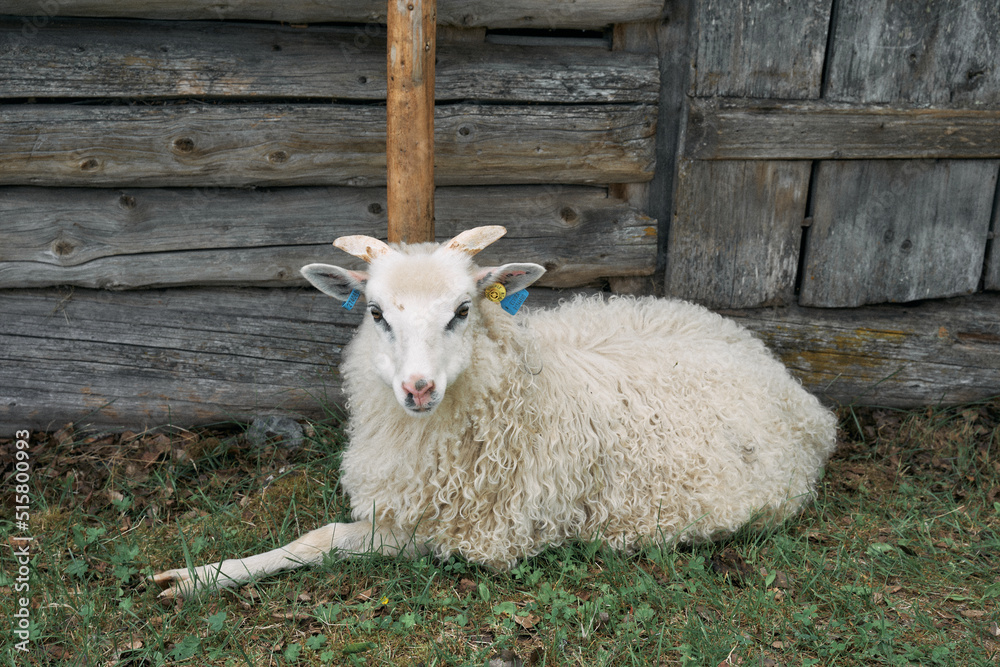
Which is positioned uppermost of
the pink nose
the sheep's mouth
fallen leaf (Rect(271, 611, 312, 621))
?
the pink nose

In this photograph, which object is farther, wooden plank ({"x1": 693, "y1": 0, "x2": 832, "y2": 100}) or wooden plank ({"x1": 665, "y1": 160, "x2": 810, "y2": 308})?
wooden plank ({"x1": 665, "y1": 160, "x2": 810, "y2": 308})

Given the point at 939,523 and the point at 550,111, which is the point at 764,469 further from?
the point at 550,111

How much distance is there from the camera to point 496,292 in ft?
9.95

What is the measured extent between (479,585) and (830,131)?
119 inches

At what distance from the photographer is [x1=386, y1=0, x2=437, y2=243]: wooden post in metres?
3.21

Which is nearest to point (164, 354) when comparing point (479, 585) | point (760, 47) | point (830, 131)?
point (479, 585)

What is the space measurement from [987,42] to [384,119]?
331cm

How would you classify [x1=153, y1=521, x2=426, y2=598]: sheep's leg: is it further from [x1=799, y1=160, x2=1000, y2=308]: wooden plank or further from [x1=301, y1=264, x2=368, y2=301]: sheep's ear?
[x1=799, y1=160, x2=1000, y2=308]: wooden plank

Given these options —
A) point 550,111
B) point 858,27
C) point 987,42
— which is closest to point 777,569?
point 550,111

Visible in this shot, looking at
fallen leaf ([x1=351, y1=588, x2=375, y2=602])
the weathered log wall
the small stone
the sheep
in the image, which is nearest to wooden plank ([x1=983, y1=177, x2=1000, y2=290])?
the weathered log wall

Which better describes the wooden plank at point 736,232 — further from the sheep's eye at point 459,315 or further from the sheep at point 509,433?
the sheep's eye at point 459,315

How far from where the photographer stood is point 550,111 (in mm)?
3928

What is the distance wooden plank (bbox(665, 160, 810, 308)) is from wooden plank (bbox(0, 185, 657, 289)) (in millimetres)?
218

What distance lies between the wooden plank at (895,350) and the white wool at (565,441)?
0.77m
